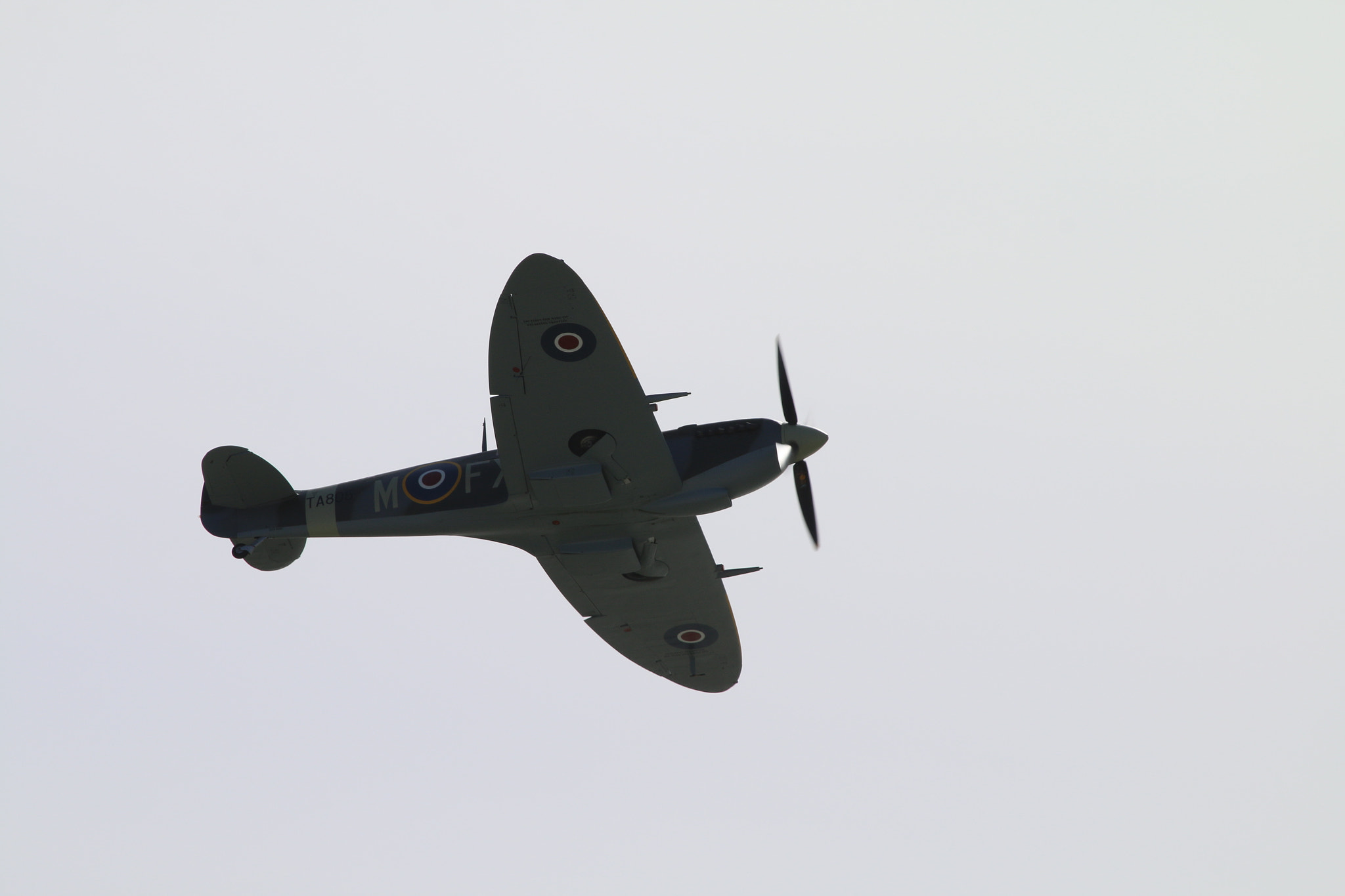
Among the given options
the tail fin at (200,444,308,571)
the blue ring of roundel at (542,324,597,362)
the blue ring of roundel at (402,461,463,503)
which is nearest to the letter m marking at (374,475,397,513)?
the blue ring of roundel at (402,461,463,503)

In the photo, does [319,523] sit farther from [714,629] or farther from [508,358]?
[714,629]

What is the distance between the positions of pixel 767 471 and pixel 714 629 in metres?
3.93

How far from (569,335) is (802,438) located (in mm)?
3510

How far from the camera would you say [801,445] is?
16891mm

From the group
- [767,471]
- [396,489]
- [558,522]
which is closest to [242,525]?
[396,489]

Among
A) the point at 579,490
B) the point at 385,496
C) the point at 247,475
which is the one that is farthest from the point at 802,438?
the point at 247,475

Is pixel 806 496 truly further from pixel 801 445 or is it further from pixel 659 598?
pixel 659 598

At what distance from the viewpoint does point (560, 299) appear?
15281mm

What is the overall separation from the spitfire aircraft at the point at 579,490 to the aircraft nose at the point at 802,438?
0.02 metres

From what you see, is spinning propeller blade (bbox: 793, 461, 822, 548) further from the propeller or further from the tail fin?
the tail fin

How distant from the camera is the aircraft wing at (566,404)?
603 inches

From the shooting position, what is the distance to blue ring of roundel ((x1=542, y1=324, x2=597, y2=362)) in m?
15.4

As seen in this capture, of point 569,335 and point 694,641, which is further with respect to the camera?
point 694,641

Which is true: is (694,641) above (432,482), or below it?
below
